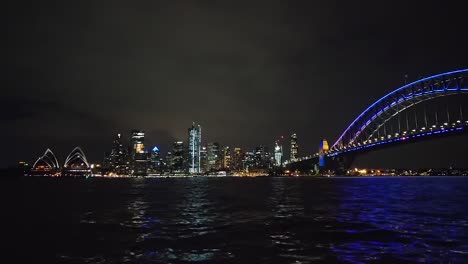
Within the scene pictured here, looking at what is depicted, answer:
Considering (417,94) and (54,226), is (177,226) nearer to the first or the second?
(54,226)

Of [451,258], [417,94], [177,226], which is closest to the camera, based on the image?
[451,258]

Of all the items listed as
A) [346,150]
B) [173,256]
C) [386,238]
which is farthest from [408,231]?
[346,150]

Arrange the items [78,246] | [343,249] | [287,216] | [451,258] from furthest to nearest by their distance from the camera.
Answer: [287,216] < [78,246] < [343,249] < [451,258]

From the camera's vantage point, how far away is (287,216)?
A: 27375 mm

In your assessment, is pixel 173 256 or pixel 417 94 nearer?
pixel 173 256

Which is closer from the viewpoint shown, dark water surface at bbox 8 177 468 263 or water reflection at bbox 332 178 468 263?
water reflection at bbox 332 178 468 263

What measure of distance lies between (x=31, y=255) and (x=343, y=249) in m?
11.3

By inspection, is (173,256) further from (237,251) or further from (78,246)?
(78,246)

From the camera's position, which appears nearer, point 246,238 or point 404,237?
point 404,237

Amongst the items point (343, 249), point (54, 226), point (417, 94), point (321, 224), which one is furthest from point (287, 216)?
point (417, 94)

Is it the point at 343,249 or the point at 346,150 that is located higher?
the point at 346,150

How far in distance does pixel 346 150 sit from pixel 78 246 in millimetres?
135973

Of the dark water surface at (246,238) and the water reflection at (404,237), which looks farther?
the dark water surface at (246,238)

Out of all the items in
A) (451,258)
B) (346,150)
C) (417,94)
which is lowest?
(451,258)
